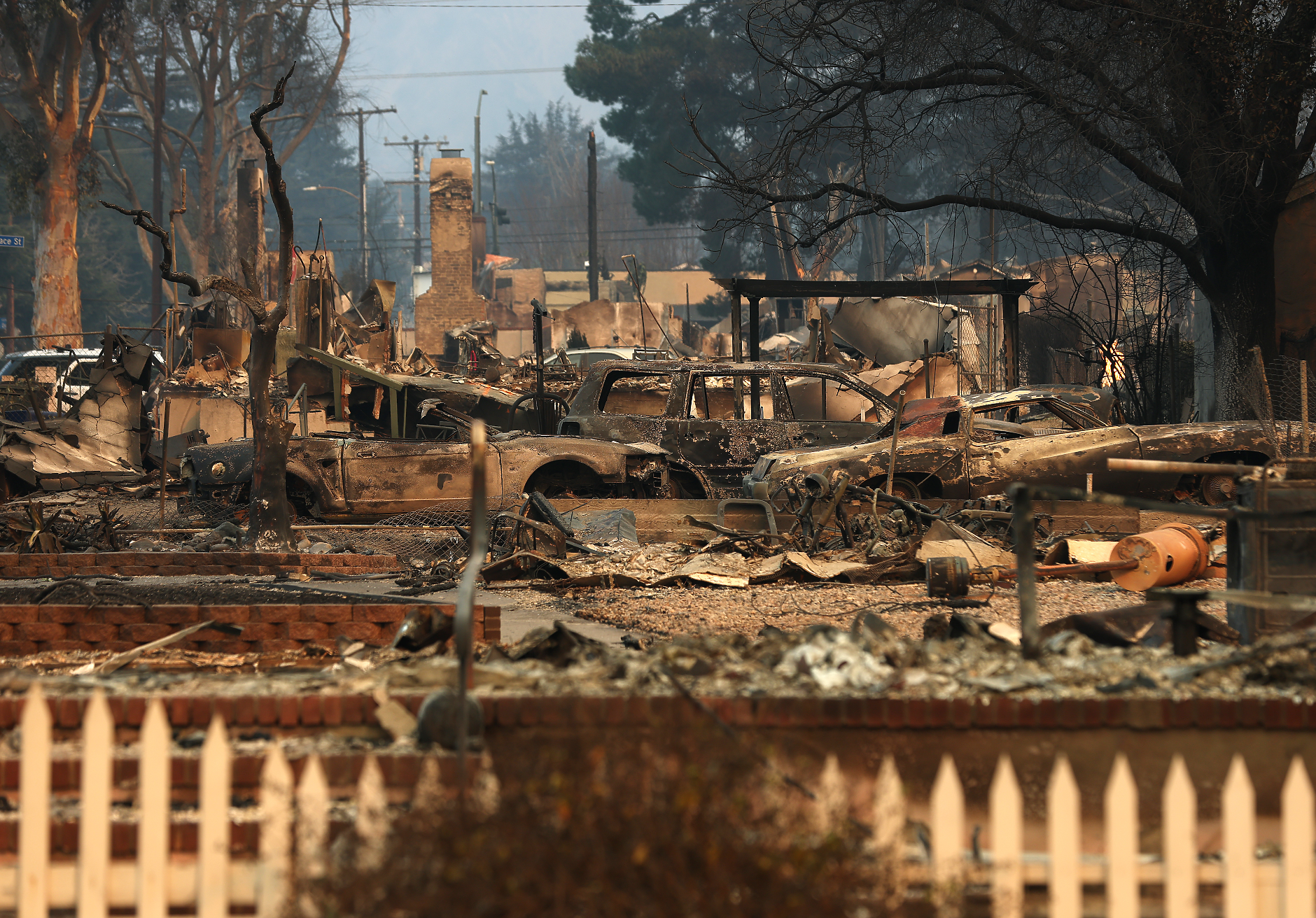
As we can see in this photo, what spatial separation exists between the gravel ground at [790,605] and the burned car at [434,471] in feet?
7.45

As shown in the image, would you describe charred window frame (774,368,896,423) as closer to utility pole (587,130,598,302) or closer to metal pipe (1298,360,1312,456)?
metal pipe (1298,360,1312,456)

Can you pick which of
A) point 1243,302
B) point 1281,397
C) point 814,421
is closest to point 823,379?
point 814,421

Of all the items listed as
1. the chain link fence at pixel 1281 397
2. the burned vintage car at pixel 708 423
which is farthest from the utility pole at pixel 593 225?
the burned vintage car at pixel 708 423

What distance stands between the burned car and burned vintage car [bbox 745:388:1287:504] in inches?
51.2

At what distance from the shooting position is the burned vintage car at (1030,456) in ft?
30.8

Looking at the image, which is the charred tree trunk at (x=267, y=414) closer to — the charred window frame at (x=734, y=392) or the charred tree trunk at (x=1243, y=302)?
the charred window frame at (x=734, y=392)

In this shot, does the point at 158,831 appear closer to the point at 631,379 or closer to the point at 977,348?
the point at 631,379

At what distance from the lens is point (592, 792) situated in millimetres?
2484

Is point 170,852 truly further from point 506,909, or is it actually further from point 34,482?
point 34,482

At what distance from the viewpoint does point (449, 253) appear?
37.7m

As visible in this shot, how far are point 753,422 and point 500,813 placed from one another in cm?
855

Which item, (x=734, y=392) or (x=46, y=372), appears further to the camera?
(x=46, y=372)

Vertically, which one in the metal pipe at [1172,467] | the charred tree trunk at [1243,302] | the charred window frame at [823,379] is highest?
the charred tree trunk at [1243,302]

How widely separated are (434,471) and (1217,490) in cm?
639
